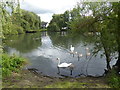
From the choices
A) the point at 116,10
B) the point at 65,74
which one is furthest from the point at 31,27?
the point at 116,10

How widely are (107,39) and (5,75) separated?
3267 millimetres

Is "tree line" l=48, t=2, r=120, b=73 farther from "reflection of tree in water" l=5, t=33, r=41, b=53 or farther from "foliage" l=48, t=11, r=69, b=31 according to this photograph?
"reflection of tree in water" l=5, t=33, r=41, b=53

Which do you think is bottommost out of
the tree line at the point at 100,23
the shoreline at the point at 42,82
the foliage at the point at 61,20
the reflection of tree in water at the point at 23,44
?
the shoreline at the point at 42,82

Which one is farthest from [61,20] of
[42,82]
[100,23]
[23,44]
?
[42,82]

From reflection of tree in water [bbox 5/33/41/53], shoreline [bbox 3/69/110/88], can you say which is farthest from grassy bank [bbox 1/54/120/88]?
reflection of tree in water [bbox 5/33/41/53]

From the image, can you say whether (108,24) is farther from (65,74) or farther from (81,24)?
(65,74)

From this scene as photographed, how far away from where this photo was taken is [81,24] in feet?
15.8

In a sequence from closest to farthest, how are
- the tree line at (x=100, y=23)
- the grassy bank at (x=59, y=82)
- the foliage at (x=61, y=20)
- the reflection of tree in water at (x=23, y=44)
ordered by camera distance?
the grassy bank at (x=59, y=82) → the tree line at (x=100, y=23) → the foliage at (x=61, y=20) → the reflection of tree in water at (x=23, y=44)

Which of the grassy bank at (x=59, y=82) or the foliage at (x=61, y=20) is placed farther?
the foliage at (x=61, y=20)

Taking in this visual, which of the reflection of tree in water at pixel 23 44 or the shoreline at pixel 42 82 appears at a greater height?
the reflection of tree in water at pixel 23 44

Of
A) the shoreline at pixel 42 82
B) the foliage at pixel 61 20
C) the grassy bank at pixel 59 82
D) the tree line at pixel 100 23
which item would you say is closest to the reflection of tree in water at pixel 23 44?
the foliage at pixel 61 20

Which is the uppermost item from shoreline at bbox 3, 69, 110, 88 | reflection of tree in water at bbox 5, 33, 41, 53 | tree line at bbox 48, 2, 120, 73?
tree line at bbox 48, 2, 120, 73

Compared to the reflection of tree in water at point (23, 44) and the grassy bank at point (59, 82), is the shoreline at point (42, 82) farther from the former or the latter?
the reflection of tree in water at point (23, 44)

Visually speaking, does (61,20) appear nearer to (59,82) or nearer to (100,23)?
(100,23)
